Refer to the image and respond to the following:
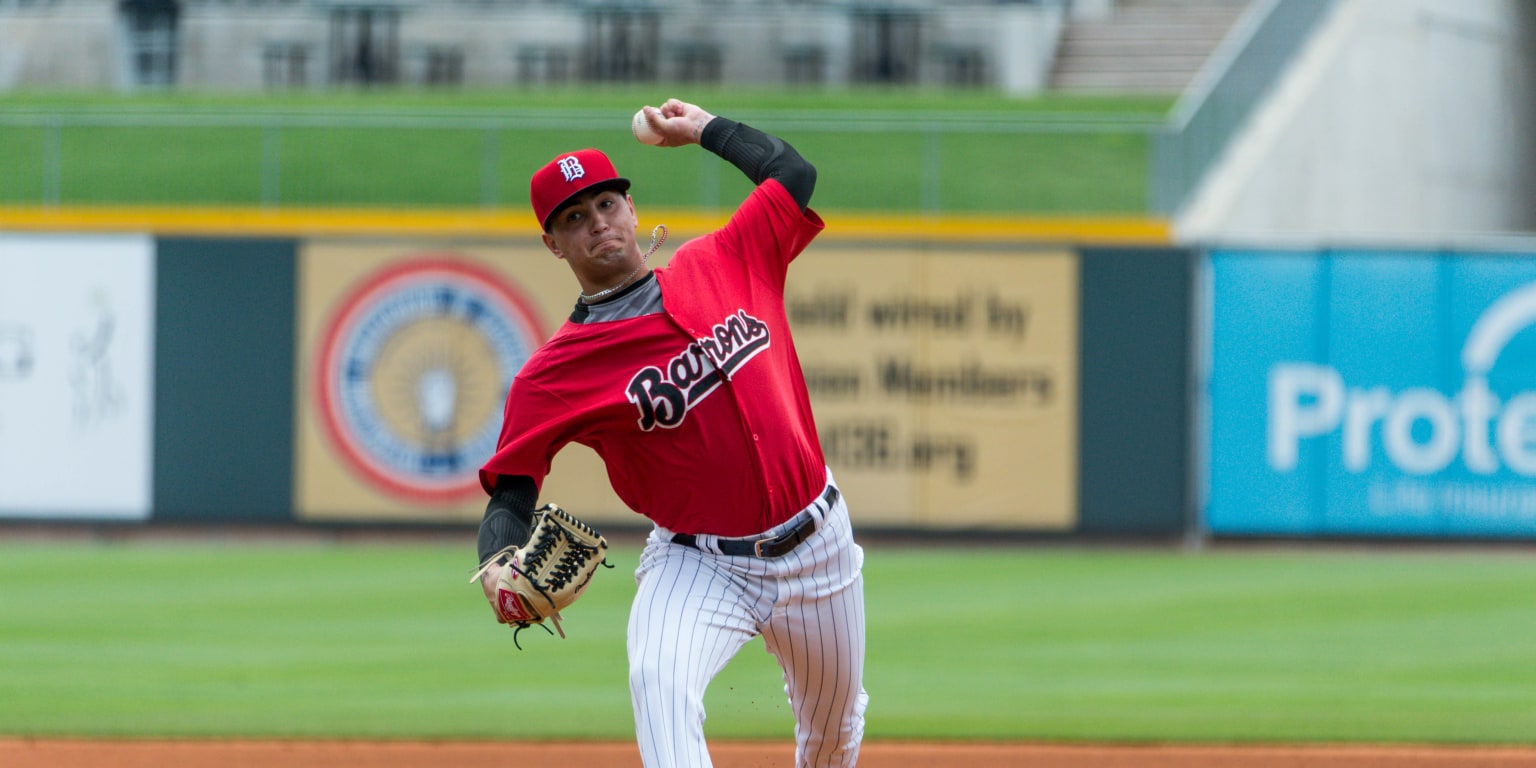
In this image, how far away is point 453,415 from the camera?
1566 cm

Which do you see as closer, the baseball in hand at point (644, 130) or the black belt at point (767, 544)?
the black belt at point (767, 544)

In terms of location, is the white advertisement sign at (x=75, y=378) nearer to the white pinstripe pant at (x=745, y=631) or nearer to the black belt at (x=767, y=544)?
the white pinstripe pant at (x=745, y=631)

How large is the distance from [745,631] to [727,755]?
2.74 meters

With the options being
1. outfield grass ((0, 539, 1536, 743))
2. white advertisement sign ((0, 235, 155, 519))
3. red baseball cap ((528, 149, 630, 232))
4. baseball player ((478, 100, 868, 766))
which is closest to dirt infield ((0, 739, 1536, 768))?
outfield grass ((0, 539, 1536, 743))

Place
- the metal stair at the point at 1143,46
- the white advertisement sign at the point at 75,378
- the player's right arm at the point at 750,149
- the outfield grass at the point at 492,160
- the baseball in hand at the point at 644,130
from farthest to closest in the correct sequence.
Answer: the metal stair at the point at 1143,46 → the outfield grass at the point at 492,160 → the white advertisement sign at the point at 75,378 → the player's right arm at the point at 750,149 → the baseball in hand at the point at 644,130

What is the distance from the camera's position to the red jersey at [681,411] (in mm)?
4867

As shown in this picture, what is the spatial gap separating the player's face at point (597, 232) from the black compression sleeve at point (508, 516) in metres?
0.57

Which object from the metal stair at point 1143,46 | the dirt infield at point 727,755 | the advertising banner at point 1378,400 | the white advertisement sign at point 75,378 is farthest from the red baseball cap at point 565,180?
the metal stair at point 1143,46

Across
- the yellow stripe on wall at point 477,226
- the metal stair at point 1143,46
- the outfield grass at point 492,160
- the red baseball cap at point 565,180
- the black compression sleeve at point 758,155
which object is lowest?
the yellow stripe on wall at point 477,226

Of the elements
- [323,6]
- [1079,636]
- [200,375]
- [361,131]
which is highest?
[323,6]

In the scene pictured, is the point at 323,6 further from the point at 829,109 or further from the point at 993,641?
the point at 993,641

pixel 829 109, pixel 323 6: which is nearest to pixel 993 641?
pixel 829 109

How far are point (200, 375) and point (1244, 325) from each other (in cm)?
849

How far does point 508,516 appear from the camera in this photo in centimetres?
485
